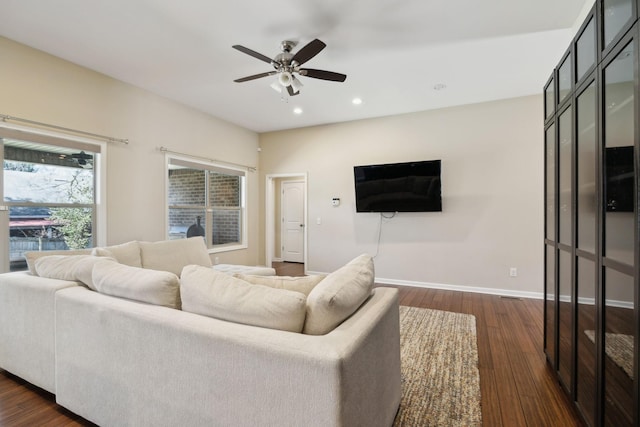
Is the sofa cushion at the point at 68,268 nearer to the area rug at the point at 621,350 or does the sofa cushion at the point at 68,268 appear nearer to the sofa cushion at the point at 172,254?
the sofa cushion at the point at 172,254

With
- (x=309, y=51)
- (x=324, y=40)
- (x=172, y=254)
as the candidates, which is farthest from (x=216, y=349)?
(x=324, y=40)

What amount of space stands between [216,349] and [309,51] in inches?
94.9

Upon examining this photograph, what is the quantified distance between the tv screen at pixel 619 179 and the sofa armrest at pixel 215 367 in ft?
3.65

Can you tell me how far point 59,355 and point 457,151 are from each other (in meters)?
4.97

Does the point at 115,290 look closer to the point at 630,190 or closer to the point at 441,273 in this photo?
the point at 630,190

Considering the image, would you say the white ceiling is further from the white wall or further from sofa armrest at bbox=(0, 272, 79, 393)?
sofa armrest at bbox=(0, 272, 79, 393)

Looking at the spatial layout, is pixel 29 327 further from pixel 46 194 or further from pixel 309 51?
pixel 309 51

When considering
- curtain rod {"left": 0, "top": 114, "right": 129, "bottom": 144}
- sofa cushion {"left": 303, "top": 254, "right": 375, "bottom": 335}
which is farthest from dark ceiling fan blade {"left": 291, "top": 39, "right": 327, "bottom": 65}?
curtain rod {"left": 0, "top": 114, "right": 129, "bottom": 144}

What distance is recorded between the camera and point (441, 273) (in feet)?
15.2

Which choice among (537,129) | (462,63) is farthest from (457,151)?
(462,63)

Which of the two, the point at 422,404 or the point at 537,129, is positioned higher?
the point at 537,129

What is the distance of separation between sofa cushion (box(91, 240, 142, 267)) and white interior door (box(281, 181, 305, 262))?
4.10m

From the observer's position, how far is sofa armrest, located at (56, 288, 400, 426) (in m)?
1.00

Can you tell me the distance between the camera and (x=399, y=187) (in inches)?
186
